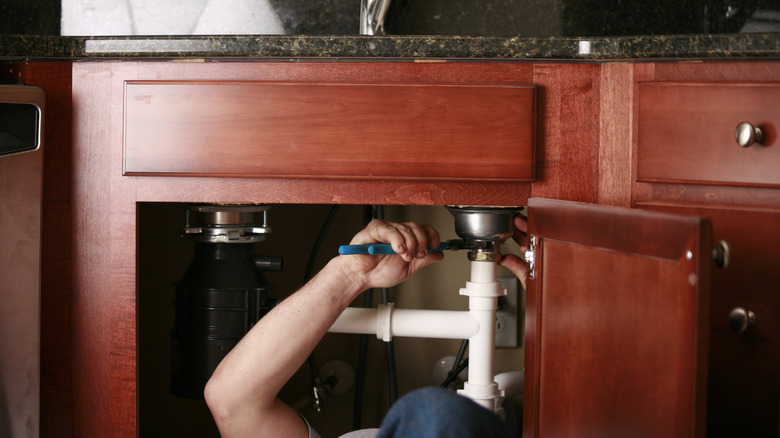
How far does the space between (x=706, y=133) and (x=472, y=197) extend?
0.97 feet

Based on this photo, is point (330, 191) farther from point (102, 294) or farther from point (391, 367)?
point (391, 367)

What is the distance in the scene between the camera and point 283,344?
96cm

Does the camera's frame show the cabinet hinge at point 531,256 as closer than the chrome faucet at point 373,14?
Yes

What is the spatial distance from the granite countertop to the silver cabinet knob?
0.31 m

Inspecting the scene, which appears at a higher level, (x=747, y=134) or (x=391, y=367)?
(x=747, y=134)

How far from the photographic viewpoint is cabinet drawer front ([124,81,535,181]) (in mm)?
875

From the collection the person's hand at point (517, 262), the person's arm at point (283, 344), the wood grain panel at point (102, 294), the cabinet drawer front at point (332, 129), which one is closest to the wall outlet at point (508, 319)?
the person's hand at point (517, 262)

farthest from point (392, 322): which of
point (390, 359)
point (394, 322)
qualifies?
point (390, 359)

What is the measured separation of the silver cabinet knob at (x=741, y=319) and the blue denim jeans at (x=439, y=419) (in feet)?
1.26

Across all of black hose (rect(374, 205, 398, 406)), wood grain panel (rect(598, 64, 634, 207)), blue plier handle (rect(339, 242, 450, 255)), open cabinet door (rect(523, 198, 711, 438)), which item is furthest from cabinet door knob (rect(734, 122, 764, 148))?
black hose (rect(374, 205, 398, 406))

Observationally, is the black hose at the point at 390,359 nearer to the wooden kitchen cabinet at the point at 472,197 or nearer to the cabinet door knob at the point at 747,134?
the wooden kitchen cabinet at the point at 472,197

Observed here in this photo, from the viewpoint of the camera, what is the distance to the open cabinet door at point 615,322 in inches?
21.9

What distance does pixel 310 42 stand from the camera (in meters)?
0.87

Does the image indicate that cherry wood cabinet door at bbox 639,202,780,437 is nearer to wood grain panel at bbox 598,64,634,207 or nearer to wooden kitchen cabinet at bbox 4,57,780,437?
wooden kitchen cabinet at bbox 4,57,780,437
